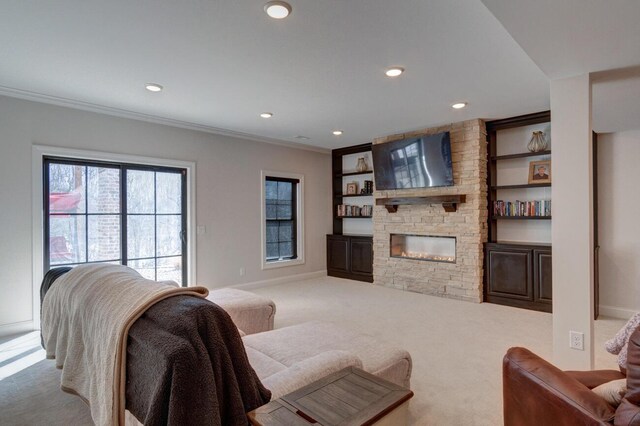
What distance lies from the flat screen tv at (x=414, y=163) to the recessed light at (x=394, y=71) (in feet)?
6.94

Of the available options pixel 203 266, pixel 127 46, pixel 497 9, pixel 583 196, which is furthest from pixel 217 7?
pixel 203 266

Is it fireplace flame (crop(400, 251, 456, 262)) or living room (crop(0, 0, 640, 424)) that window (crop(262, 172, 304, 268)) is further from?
fireplace flame (crop(400, 251, 456, 262))

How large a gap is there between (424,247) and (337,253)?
1.77 meters

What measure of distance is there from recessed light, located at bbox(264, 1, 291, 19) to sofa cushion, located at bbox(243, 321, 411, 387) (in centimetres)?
204

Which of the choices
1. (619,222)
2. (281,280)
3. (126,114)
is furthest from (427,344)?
(126,114)

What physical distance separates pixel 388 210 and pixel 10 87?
502 centimetres

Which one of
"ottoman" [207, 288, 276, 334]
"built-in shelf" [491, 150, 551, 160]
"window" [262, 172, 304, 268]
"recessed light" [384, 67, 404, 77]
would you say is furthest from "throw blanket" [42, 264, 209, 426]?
"built-in shelf" [491, 150, 551, 160]

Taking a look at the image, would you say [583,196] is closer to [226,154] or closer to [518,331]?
[518,331]

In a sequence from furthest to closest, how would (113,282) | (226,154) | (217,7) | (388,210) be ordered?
(388,210) < (226,154) < (217,7) < (113,282)

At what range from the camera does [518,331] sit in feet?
11.7

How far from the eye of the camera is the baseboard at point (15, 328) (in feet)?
11.5

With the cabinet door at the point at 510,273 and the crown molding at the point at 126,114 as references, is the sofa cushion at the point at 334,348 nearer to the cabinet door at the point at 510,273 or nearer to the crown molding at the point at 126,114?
the cabinet door at the point at 510,273

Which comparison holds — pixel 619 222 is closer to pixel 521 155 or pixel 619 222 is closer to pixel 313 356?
pixel 521 155

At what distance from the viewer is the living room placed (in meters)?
2.22
